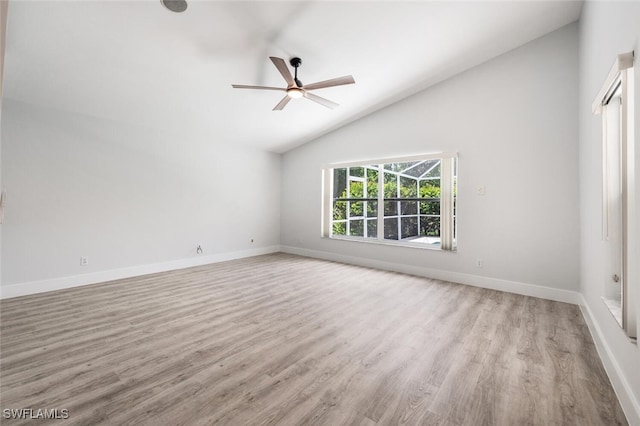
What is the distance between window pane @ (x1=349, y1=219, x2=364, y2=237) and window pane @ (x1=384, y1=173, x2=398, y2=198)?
883 millimetres

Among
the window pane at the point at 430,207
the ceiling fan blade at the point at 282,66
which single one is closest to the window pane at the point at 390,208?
the window pane at the point at 430,207

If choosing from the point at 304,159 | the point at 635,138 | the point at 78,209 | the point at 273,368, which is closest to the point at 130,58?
the point at 78,209

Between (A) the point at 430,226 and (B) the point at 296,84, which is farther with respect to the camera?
(A) the point at 430,226

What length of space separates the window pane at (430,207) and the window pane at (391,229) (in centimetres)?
60

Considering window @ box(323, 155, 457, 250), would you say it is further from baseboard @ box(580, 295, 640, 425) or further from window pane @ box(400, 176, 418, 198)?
baseboard @ box(580, 295, 640, 425)

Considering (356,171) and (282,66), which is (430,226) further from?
(282,66)

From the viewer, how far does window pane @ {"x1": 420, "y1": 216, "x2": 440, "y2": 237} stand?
4.83m

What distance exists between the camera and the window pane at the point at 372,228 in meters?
5.78

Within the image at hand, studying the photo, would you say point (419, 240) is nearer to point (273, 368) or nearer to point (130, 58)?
point (273, 368)

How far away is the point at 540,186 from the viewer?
376 centimetres

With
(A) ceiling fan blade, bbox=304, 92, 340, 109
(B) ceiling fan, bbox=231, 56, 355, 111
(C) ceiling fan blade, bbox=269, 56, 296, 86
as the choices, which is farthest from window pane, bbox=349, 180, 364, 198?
(C) ceiling fan blade, bbox=269, 56, 296, 86

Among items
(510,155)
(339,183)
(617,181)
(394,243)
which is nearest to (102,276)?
(339,183)

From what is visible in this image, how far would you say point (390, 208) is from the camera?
5.46 metres

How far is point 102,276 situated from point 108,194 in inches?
50.3
